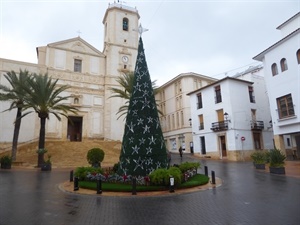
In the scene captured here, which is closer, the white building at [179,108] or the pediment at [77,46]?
the white building at [179,108]

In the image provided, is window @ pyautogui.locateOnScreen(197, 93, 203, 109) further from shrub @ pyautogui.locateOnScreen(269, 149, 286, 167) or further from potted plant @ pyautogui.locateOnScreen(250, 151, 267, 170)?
shrub @ pyautogui.locateOnScreen(269, 149, 286, 167)

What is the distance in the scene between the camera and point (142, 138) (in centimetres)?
1041

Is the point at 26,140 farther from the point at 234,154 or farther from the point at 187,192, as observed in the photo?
the point at 187,192

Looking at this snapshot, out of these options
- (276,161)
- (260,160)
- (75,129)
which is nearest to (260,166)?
(260,160)

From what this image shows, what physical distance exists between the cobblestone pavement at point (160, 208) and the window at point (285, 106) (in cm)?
1173

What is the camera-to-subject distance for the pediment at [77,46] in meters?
36.0

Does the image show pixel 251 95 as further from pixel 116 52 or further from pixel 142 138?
pixel 116 52

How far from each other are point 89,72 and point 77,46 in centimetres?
470

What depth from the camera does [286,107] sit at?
19.1 metres

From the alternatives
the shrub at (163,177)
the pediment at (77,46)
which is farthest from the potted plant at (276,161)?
the pediment at (77,46)

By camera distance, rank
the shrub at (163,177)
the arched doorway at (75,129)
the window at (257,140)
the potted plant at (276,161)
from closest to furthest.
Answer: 1. the shrub at (163,177)
2. the potted plant at (276,161)
3. the window at (257,140)
4. the arched doorway at (75,129)

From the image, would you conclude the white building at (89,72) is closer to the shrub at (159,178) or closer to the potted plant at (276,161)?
the potted plant at (276,161)

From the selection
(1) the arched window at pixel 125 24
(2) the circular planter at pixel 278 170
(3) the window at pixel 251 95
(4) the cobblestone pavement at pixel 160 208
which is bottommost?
(4) the cobblestone pavement at pixel 160 208

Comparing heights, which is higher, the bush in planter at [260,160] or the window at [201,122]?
the window at [201,122]
